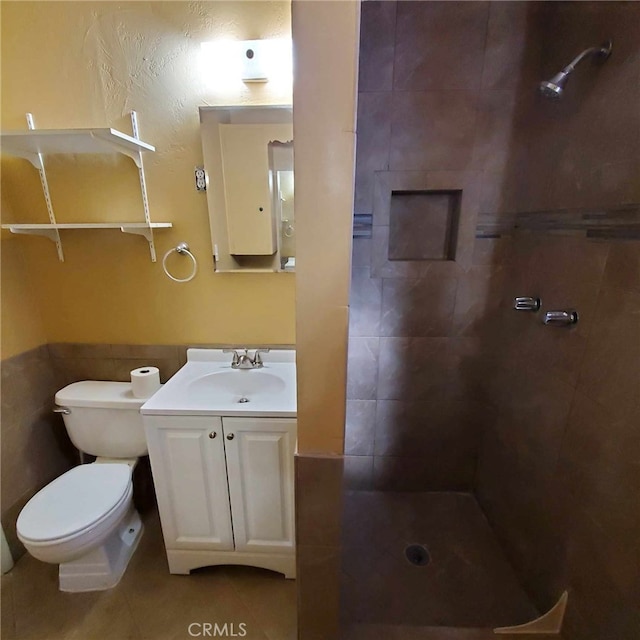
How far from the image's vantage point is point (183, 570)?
1.41 m

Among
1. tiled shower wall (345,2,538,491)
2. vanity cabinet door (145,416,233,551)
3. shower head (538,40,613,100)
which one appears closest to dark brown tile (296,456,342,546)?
vanity cabinet door (145,416,233,551)

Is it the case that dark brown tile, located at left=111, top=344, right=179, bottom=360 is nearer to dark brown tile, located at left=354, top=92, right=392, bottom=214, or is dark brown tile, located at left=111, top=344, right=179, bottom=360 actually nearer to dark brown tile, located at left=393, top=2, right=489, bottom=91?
dark brown tile, located at left=354, top=92, right=392, bottom=214

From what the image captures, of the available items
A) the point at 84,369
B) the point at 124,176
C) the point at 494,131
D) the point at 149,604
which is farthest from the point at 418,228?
the point at 149,604

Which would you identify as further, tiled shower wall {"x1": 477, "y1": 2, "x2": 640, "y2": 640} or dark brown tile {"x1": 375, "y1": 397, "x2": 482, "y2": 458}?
dark brown tile {"x1": 375, "y1": 397, "x2": 482, "y2": 458}

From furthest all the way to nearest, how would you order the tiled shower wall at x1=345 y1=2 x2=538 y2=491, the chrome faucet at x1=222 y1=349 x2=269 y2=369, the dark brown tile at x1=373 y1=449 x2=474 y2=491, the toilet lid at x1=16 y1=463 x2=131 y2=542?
the dark brown tile at x1=373 y1=449 x2=474 y2=491, the chrome faucet at x1=222 y1=349 x2=269 y2=369, the tiled shower wall at x1=345 y1=2 x2=538 y2=491, the toilet lid at x1=16 y1=463 x2=131 y2=542

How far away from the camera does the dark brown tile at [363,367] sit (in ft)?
5.20

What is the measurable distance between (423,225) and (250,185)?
801mm

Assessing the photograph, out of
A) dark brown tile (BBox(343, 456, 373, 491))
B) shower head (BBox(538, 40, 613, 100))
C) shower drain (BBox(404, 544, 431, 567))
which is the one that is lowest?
shower drain (BBox(404, 544, 431, 567))

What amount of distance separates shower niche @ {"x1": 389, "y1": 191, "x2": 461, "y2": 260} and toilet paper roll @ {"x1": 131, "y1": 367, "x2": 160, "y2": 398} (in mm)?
1240

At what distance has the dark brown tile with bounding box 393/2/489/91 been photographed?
4.10 ft

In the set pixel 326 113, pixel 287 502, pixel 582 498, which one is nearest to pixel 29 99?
pixel 326 113

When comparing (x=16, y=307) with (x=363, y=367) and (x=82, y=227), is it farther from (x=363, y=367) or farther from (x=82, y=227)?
(x=363, y=367)

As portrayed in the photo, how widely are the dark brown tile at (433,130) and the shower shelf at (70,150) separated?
1.03 metres

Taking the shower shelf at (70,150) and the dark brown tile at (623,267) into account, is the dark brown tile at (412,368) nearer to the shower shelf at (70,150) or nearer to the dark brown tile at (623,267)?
the dark brown tile at (623,267)
